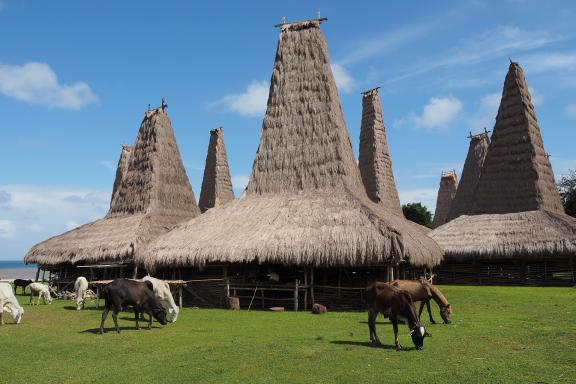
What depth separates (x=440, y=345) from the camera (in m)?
9.94

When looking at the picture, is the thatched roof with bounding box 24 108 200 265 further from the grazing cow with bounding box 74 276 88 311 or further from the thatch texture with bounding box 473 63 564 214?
the thatch texture with bounding box 473 63 564 214

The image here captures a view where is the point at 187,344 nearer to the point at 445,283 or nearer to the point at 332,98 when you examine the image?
the point at 332,98

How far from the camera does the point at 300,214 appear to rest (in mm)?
19578

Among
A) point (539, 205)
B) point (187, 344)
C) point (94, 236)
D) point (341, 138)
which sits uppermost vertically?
point (341, 138)

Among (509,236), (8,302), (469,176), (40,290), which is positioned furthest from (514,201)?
(8,302)

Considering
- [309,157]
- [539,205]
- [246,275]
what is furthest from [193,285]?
[539,205]

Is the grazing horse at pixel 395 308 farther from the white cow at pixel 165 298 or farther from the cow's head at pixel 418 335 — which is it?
the white cow at pixel 165 298

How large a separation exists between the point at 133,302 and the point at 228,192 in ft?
92.7

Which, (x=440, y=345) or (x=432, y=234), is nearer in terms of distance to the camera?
(x=440, y=345)

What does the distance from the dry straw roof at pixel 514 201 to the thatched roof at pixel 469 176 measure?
951 centimetres

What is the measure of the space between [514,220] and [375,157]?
11.0 meters

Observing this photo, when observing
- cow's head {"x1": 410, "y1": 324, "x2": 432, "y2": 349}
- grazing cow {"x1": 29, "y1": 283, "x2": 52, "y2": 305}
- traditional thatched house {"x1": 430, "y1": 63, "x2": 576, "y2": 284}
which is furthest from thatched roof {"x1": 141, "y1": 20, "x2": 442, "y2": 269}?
cow's head {"x1": 410, "y1": 324, "x2": 432, "y2": 349}

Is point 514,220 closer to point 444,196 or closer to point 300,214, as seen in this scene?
point 300,214

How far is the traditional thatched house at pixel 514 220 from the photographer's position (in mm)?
26016
